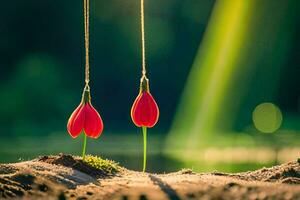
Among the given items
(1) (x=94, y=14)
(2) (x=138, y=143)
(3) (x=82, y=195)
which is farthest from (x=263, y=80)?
(3) (x=82, y=195)

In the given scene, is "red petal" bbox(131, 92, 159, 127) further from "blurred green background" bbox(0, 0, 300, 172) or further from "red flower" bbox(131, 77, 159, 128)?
"blurred green background" bbox(0, 0, 300, 172)

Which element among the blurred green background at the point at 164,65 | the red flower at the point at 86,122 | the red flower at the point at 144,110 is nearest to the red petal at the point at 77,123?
the red flower at the point at 86,122

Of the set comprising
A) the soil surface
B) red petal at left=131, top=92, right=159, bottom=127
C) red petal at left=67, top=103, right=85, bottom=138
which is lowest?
the soil surface

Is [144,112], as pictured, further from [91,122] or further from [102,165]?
[102,165]

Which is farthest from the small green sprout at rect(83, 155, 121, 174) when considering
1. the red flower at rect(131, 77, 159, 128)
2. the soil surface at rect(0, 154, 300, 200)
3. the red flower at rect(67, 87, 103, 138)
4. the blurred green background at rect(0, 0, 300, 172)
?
the blurred green background at rect(0, 0, 300, 172)

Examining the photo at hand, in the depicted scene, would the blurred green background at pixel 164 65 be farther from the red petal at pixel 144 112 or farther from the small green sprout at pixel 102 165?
the red petal at pixel 144 112
